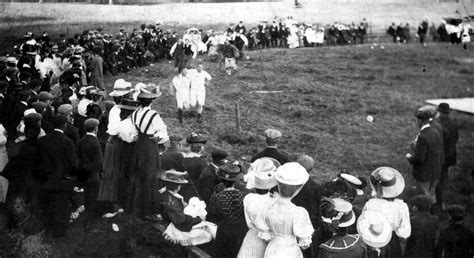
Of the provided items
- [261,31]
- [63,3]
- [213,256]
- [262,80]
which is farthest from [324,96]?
[213,256]

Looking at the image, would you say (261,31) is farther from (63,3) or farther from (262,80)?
(63,3)

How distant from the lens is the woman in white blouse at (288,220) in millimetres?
3055

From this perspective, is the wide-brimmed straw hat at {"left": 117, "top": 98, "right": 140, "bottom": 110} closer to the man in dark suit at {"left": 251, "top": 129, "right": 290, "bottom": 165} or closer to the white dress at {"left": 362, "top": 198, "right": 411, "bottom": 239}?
the man in dark suit at {"left": 251, "top": 129, "right": 290, "bottom": 165}

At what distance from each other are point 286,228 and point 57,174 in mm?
2742

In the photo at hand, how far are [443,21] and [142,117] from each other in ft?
20.8

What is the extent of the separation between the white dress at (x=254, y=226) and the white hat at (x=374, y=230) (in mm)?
788

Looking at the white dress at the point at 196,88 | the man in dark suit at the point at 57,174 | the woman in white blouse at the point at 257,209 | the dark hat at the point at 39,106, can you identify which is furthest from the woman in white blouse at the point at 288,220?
the white dress at the point at 196,88

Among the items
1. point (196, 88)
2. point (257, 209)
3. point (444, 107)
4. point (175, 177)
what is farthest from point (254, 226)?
point (196, 88)

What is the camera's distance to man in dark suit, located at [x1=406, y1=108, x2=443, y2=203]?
5.30 meters

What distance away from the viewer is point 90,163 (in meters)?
5.09

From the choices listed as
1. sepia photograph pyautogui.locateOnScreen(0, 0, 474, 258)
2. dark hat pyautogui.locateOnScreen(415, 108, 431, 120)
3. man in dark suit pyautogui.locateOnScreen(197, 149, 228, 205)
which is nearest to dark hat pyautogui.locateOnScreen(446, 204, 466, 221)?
sepia photograph pyautogui.locateOnScreen(0, 0, 474, 258)

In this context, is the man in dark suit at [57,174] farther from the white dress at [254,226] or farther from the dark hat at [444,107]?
the dark hat at [444,107]

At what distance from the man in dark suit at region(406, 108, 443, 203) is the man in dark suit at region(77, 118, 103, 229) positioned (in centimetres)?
354

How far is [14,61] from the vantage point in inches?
281
